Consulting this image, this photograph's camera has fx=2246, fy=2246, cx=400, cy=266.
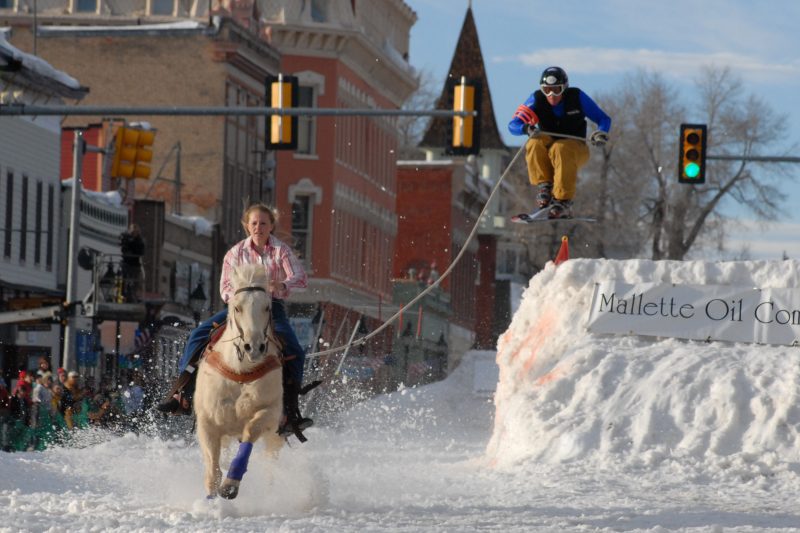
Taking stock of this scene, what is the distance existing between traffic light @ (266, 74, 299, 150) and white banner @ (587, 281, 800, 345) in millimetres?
4108

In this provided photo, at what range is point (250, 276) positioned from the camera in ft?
50.4

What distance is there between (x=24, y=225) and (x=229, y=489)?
32076 mm

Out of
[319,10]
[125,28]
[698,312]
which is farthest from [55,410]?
[319,10]

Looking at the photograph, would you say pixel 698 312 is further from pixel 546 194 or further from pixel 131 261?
pixel 131 261

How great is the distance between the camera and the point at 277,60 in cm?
7050

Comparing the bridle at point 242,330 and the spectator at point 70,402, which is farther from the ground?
the bridle at point 242,330

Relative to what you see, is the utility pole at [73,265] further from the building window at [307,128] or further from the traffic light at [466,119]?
the building window at [307,128]

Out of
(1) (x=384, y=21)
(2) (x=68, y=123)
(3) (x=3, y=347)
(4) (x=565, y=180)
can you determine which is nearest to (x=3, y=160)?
(3) (x=3, y=347)

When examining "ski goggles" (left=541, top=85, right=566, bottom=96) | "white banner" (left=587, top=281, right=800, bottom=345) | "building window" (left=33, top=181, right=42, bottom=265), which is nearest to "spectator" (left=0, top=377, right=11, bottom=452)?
"white banner" (left=587, top=281, right=800, bottom=345)

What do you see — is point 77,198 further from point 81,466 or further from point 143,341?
point 81,466

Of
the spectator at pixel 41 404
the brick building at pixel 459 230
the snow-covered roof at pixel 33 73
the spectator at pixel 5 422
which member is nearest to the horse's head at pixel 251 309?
the spectator at pixel 5 422

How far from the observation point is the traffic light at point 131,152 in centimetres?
4938

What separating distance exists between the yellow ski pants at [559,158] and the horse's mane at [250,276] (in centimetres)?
355

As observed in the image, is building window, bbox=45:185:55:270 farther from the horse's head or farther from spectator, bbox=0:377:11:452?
the horse's head
